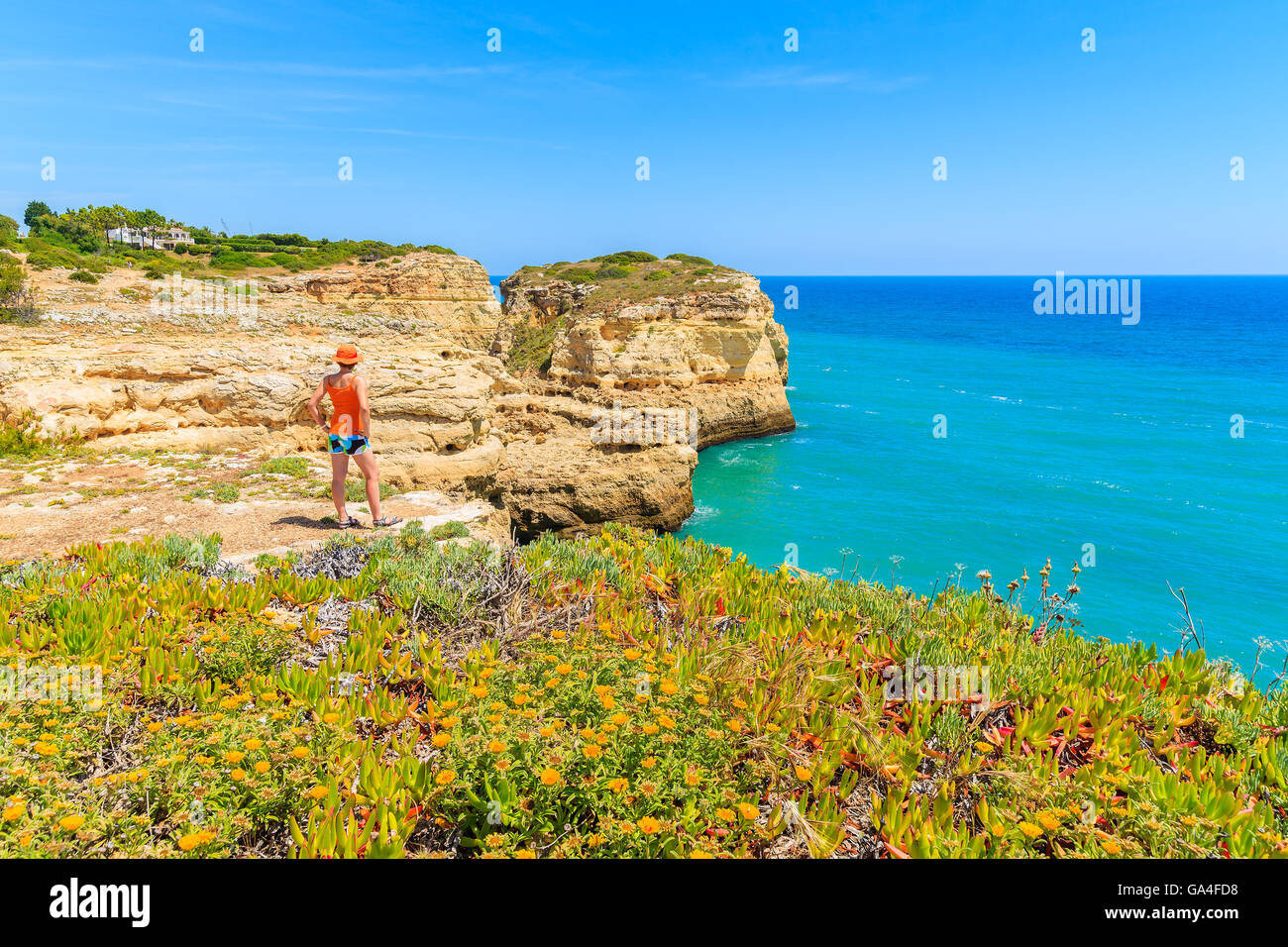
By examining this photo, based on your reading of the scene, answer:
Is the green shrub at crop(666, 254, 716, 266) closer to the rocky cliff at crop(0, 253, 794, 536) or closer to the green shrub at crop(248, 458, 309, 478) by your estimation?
the rocky cliff at crop(0, 253, 794, 536)

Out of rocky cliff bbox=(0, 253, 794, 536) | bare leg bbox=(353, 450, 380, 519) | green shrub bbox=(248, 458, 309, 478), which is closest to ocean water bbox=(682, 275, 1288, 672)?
rocky cliff bbox=(0, 253, 794, 536)

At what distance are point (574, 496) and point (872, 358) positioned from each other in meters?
52.1

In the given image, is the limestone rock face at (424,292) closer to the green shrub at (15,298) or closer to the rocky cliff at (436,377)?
the rocky cliff at (436,377)

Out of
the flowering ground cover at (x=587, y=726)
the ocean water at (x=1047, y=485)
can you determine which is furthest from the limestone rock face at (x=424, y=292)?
the flowering ground cover at (x=587, y=726)

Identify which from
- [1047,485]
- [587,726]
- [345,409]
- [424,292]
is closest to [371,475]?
[345,409]

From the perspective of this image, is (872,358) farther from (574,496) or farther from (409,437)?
(409,437)

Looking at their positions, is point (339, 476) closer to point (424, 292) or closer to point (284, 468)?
point (284, 468)

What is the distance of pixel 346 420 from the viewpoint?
26.3 feet

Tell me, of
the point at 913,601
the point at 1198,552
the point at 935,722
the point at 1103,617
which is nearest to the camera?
the point at 935,722

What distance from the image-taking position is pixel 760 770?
10.0 ft

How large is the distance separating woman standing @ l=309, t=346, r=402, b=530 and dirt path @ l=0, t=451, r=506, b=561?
724 mm

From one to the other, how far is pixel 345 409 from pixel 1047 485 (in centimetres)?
2655

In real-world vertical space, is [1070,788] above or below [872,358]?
A: below
